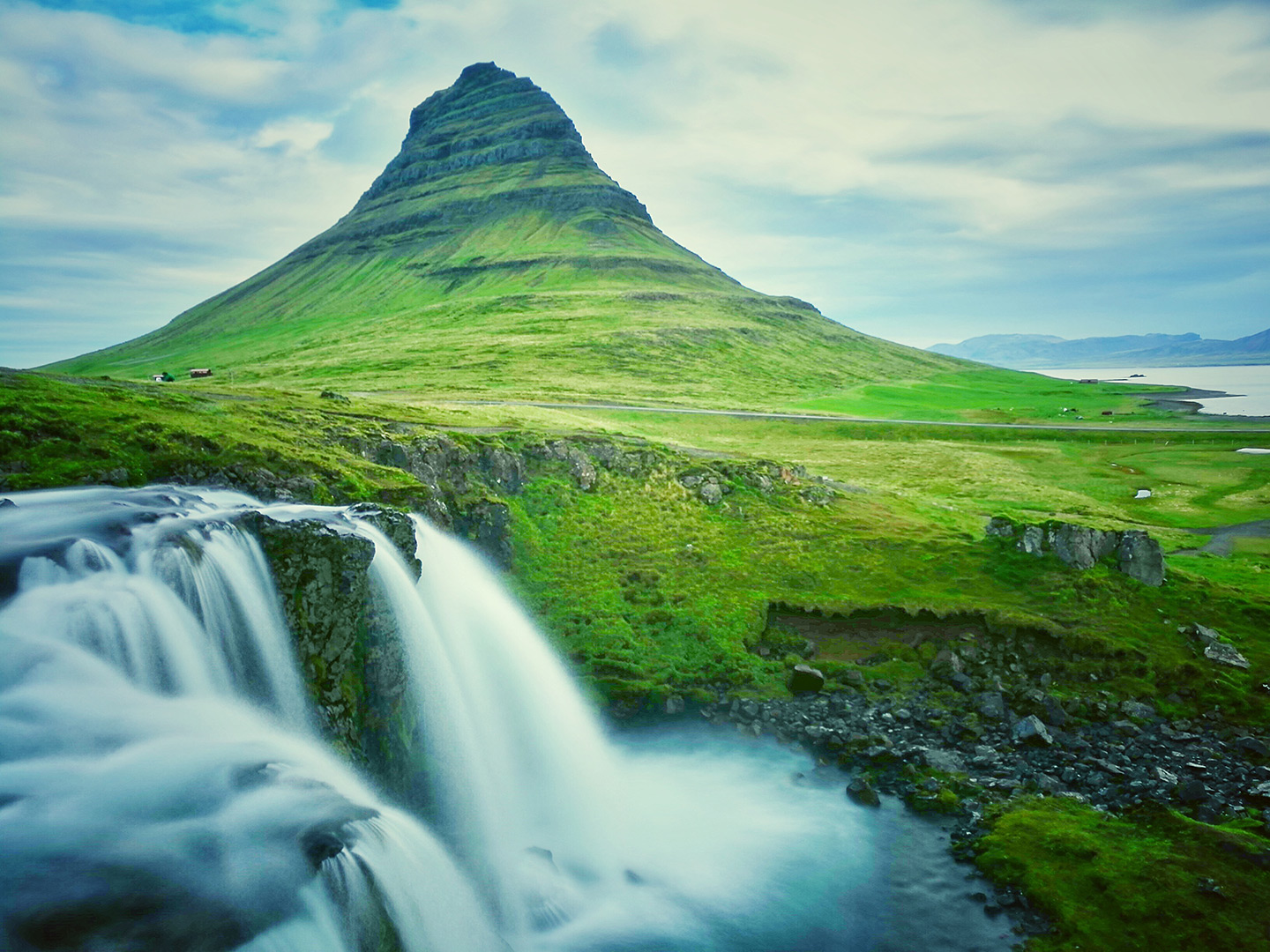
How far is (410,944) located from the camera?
15.0m

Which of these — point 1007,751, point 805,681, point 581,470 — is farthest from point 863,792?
point 581,470

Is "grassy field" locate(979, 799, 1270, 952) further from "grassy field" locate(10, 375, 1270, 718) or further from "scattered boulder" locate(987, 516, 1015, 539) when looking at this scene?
"scattered boulder" locate(987, 516, 1015, 539)

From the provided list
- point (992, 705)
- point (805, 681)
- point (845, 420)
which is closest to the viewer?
point (992, 705)

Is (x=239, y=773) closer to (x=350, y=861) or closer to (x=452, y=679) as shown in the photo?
(x=350, y=861)

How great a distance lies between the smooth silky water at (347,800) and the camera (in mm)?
12805

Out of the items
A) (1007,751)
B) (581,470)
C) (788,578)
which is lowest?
(1007,751)

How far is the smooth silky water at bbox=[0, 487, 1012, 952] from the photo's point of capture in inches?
504

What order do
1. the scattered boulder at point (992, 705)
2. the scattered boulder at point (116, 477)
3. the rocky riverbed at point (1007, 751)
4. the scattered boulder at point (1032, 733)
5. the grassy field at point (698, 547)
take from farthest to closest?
the grassy field at point (698, 547), the scattered boulder at point (992, 705), the scattered boulder at point (1032, 733), the scattered boulder at point (116, 477), the rocky riverbed at point (1007, 751)

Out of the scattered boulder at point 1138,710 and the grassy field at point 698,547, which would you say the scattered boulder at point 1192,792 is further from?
the grassy field at point 698,547

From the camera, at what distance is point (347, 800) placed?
53.3ft

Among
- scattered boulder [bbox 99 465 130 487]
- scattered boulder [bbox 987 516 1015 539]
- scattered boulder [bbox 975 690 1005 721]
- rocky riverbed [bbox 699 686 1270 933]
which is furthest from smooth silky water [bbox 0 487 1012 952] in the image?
scattered boulder [bbox 987 516 1015 539]

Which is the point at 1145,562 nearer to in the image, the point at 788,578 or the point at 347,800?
the point at 788,578

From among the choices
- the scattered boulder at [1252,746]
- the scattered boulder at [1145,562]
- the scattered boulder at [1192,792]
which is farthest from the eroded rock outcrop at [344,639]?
the scattered boulder at [1145,562]

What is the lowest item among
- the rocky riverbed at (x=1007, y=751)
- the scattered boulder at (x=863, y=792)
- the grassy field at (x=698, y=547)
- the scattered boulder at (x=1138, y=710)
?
the scattered boulder at (x=863, y=792)
